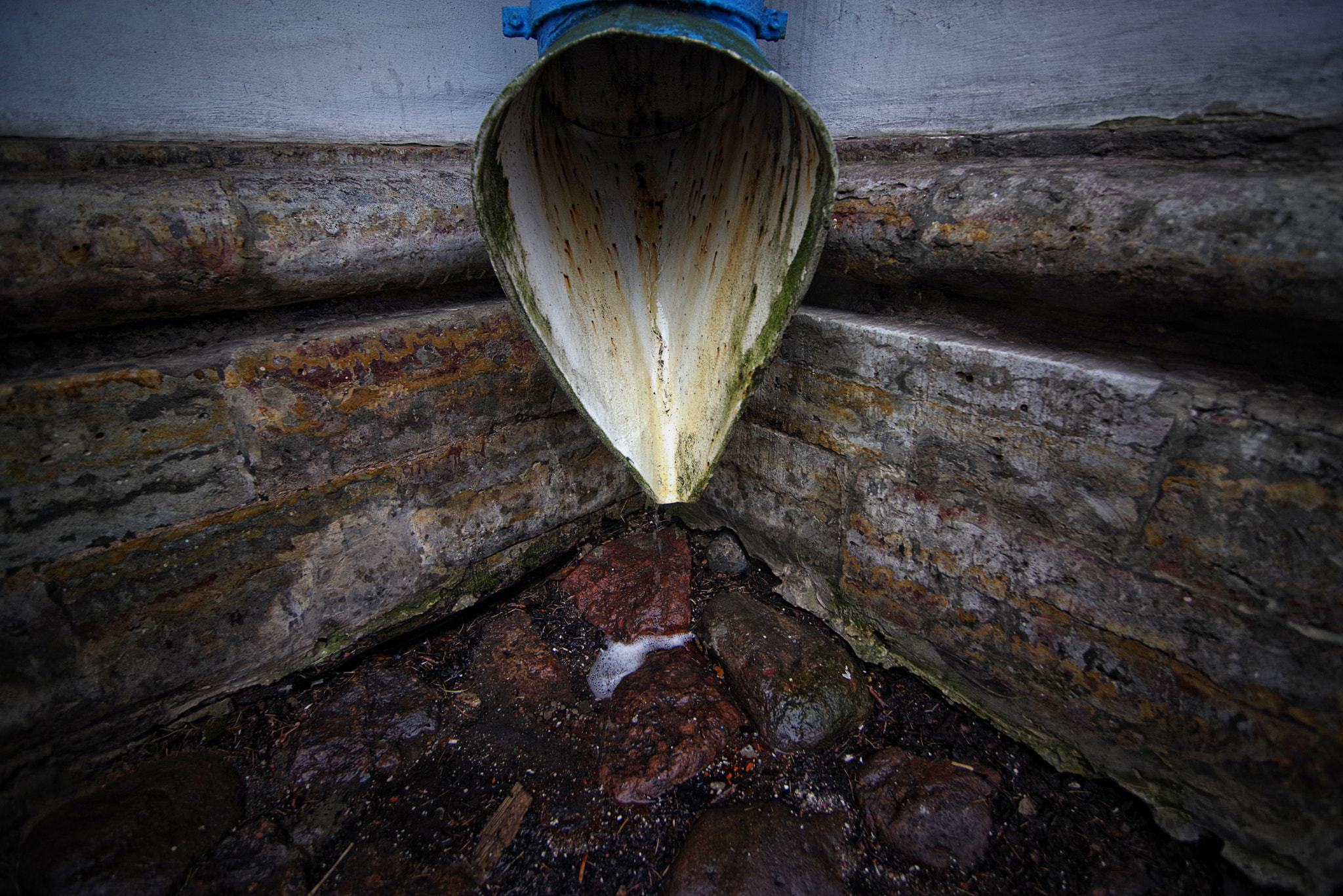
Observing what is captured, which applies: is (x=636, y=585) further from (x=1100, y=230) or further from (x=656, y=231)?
(x=1100, y=230)

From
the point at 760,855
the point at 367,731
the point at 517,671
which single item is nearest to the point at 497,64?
the point at 517,671

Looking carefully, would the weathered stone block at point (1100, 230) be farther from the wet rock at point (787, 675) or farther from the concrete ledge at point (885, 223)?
the wet rock at point (787, 675)

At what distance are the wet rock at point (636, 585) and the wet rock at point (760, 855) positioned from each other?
68cm

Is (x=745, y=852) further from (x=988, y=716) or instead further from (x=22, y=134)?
(x=22, y=134)

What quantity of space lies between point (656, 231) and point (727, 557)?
1.22 meters

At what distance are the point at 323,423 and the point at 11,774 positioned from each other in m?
1.06

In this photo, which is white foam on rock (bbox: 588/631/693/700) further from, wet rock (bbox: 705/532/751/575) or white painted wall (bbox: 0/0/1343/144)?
white painted wall (bbox: 0/0/1343/144)

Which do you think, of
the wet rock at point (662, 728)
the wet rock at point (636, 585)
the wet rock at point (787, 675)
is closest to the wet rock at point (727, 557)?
the wet rock at point (636, 585)

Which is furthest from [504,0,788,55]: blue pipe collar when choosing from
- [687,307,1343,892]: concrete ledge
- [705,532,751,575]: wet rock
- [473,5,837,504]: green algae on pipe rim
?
[705,532,751,575]: wet rock

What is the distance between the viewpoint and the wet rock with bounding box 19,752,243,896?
4.46 feet

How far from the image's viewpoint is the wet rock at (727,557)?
2.35 m

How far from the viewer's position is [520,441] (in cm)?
215

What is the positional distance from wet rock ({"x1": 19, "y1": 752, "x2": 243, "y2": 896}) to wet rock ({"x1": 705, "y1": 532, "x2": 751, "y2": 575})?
1.57 metres

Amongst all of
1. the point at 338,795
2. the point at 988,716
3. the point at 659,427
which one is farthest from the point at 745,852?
the point at 659,427
